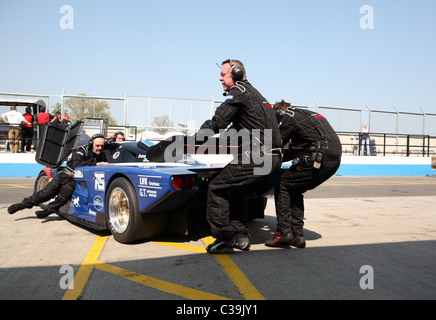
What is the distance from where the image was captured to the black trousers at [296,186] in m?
3.76

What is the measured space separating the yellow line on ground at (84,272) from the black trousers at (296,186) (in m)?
1.88

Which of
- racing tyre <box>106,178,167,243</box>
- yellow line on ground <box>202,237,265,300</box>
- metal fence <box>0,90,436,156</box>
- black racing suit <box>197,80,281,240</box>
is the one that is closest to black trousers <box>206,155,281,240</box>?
black racing suit <box>197,80,281,240</box>

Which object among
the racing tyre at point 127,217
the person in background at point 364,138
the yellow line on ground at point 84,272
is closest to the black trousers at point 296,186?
the racing tyre at point 127,217

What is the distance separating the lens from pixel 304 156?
3781 mm

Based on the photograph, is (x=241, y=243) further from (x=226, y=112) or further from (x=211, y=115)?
(x=211, y=115)

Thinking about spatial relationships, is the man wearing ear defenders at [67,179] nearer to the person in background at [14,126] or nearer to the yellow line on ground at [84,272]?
the yellow line on ground at [84,272]

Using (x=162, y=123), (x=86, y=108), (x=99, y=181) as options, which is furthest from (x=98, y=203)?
(x=86, y=108)

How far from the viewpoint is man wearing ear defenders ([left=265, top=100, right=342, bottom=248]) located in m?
3.75

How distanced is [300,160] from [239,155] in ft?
2.20

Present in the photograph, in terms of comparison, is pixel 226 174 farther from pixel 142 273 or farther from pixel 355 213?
pixel 355 213

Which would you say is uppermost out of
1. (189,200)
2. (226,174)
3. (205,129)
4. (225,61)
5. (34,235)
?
(225,61)

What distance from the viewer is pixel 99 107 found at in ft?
49.0
